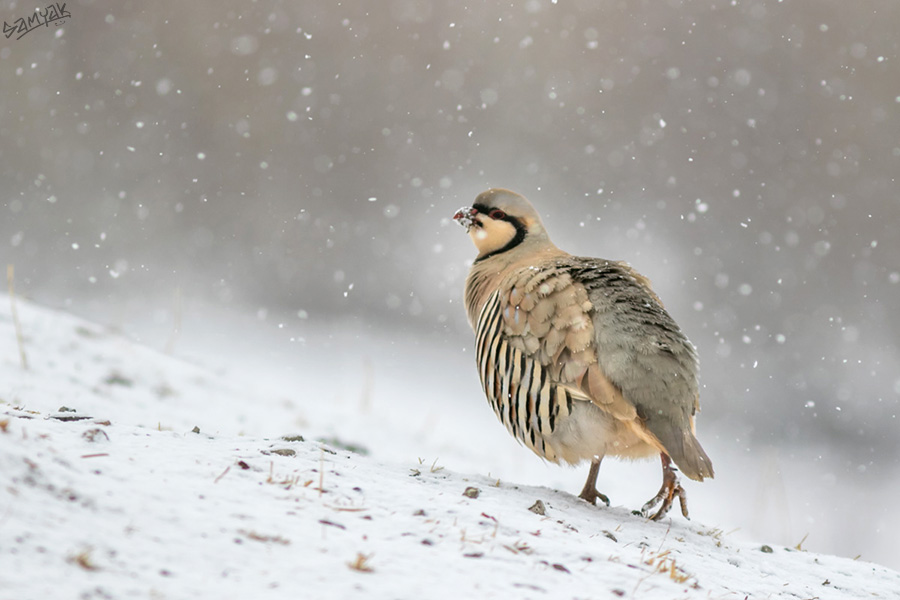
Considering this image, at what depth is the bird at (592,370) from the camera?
3820 millimetres

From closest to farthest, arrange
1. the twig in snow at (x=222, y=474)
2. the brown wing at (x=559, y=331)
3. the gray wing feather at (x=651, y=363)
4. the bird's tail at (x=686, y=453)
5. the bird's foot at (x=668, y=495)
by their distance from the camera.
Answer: the twig in snow at (x=222, y=474) → the bird's tail at (x=686, y=453) → the gray wing feather at (x=651, y=363) → the brown wing at (x=559, y=331) → the bird's foot at (x=668, y=495)

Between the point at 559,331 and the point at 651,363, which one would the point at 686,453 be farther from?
the point at 559,331

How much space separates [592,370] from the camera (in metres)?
3.92

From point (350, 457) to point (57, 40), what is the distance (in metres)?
22.5

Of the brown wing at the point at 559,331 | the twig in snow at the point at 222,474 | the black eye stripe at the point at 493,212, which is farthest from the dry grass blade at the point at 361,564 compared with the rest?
the black eye stripe at the point at 493,212

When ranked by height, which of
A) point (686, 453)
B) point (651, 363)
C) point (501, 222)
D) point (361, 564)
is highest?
point (501, 222)

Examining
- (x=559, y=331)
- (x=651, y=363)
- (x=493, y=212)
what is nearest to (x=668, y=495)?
(x=651, y=363)

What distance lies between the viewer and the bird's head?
550 cm

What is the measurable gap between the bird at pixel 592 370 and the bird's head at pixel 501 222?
88 cm

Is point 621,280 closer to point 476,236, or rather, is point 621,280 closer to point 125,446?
point 476,236

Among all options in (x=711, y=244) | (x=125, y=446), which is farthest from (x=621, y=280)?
(x=711, y=244)

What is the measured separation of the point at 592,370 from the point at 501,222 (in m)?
1.91

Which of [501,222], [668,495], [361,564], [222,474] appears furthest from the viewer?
[501,222]

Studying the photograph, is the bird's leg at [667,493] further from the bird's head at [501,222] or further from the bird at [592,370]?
the bird's head at [501,222]
